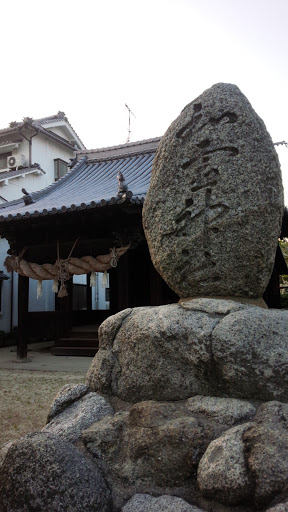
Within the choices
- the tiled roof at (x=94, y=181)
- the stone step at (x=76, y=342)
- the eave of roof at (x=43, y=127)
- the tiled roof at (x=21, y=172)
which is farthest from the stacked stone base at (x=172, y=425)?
the eave of roof at (x=43, y=127)

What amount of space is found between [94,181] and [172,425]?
32.9 feet

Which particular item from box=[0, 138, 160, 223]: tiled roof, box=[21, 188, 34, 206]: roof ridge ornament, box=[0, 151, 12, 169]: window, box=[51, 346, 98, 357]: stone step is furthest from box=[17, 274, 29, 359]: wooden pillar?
box=[0, 151, 12, 169]: window

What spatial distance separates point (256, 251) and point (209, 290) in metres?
0.42

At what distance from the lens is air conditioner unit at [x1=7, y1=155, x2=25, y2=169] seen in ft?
59.8

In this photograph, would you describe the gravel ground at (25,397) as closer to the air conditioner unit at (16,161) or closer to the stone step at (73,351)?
the stone step at (73,351)

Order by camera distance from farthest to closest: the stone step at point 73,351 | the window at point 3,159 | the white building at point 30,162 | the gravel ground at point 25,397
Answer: the window at point 3,159, the white building at point 30,162, the stone step at point 73,351, the gravel ground at point 25,397

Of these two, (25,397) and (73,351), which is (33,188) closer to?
(73,351)

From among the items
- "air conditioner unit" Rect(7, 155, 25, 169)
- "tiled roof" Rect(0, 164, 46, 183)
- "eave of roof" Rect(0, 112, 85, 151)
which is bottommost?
"tiled roof" Rect(0, 164, 46, 183)

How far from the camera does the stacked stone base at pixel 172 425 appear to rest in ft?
6.00

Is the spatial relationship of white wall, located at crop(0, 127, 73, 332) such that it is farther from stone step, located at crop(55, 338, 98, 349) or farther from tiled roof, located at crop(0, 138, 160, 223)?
stone step, located at crop(55, 338, 98, 349)

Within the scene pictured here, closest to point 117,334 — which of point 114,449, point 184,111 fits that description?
point 114,449

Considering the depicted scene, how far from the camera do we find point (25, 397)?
18.9 ft

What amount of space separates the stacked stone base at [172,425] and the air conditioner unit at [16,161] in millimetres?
16896

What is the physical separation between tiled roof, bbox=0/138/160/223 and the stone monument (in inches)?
184
